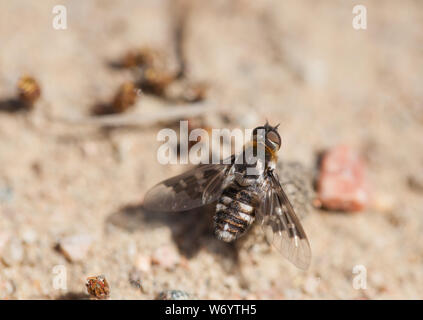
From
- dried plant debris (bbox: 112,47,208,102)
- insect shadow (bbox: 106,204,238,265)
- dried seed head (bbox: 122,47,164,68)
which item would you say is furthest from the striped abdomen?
dried seed head (bbox: 122,47,164,68)

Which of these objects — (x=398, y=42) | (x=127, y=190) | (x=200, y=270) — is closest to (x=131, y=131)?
(x=127, y=190)

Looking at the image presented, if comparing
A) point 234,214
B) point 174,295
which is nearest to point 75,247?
point 174,295

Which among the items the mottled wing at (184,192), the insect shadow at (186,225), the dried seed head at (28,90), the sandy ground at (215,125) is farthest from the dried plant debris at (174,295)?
the dried seed head at (28,90)

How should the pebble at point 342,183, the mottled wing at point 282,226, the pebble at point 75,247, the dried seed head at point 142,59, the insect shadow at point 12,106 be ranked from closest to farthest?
1. the mottled wing at point 282,226
2. the pebble at point 75,247
3. the pebble at point 342,183
4. the insect shadow at point 12,106
5. the dried seed head at point 142,59

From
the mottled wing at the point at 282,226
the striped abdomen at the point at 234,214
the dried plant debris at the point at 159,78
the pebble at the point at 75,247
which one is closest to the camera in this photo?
the mottled wing at the point at 282,226

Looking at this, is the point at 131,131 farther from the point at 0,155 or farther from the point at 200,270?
the point at 200,270

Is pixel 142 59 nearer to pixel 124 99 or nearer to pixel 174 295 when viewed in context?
pixel 124 99

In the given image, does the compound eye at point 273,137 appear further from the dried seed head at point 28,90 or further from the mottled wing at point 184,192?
the dried seed head at point 28,90
